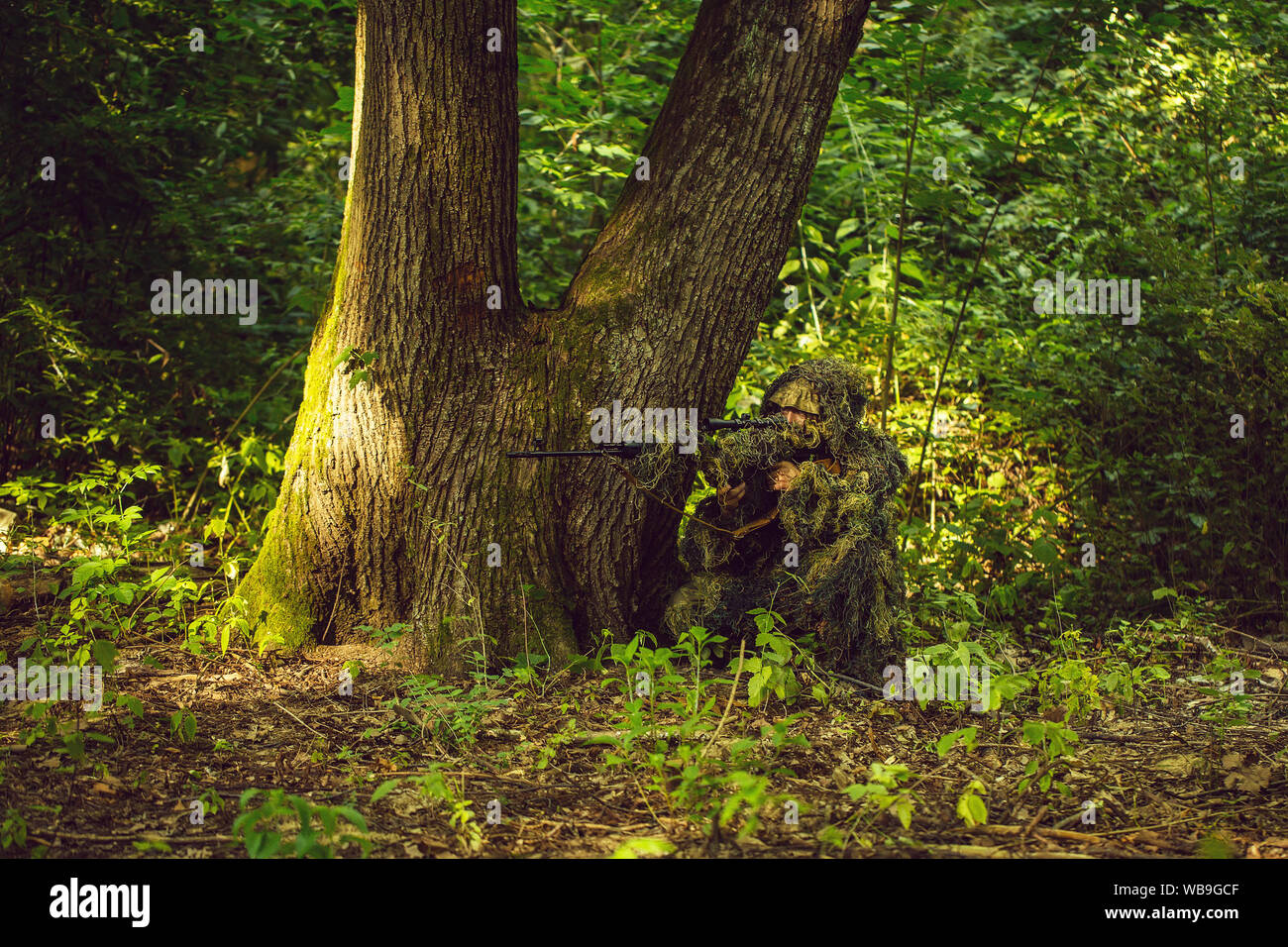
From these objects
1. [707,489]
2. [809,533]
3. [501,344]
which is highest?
[501,344]

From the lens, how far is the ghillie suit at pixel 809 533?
162 inches

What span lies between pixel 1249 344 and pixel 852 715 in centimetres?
307

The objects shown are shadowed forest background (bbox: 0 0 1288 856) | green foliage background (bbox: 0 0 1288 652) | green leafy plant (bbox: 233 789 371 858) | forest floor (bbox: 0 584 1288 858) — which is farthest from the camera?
green foliage background (bbox: 0 0 1288 652)

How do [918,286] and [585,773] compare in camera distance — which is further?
[918,286]

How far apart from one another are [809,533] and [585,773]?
4.68 ft

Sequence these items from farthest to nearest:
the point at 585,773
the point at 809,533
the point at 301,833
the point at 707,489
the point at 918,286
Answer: the point at 918,286, the point at 707,489, the point at 809,533, the point at 585,773, the point at 301,833

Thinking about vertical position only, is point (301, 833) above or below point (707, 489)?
below

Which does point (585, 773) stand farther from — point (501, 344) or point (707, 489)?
point (707, 489)

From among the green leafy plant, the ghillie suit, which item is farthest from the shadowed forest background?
the ghillie suit

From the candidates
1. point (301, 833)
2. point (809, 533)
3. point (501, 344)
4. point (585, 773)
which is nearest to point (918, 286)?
point (809, 533)

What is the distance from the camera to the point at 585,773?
3.34 meters

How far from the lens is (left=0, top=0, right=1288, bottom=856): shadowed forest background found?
3135 millimetres

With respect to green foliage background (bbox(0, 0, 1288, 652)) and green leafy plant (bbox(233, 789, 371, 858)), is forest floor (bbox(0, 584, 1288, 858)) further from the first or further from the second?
green foliage background (bbox(0, 0, 1288, 652))

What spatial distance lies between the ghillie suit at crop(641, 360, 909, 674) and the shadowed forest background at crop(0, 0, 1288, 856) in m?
0.24
